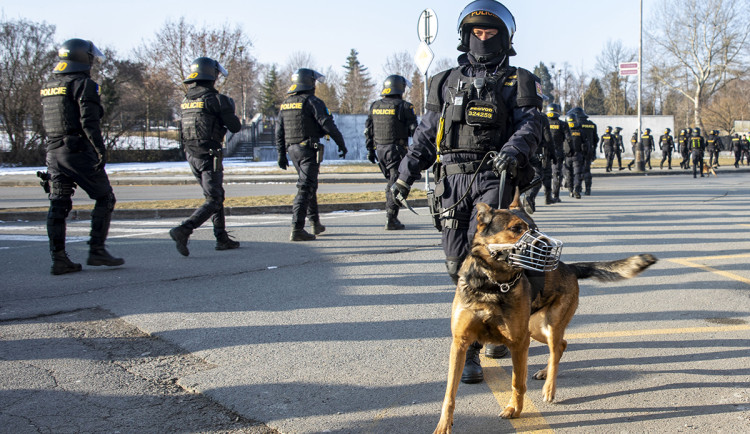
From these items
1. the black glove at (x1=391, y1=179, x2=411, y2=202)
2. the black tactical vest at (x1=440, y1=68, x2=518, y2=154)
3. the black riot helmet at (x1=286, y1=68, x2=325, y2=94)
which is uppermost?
the black riot helmet at (x1=286, y1=68, x2=325, y2=94)

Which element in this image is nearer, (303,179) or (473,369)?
(473,369)

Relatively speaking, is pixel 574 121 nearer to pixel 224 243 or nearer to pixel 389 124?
pixel 389 124

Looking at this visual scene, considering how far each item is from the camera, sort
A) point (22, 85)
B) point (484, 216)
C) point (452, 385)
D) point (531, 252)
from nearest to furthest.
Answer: point (531, 252) → point (452, 385) → point (484, 216) → point (22, 85)

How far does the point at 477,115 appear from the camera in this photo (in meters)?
3.79

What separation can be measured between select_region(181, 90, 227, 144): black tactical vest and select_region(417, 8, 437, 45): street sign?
23.7 feet

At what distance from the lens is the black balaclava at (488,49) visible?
13.2ft

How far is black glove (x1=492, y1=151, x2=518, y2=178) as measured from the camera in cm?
355

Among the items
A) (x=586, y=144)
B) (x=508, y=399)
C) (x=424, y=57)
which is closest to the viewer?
(x=508, y=399)

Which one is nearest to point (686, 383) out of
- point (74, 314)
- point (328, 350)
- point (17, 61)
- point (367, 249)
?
point (328, 350)

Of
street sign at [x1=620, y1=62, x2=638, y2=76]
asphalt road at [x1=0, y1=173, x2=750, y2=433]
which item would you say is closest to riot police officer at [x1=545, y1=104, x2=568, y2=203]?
asphalt road at [x1=0, y1=173, x2=750, y2=433]

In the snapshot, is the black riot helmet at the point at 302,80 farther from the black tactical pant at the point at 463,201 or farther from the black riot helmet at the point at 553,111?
the black riot helmet at the point at 553,111

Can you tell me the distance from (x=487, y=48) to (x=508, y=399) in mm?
2173

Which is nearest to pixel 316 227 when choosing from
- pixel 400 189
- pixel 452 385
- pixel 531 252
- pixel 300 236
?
pixel 300 236

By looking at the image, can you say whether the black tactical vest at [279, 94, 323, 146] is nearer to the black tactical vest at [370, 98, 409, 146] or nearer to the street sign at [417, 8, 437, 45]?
the black tactical vest at [370, 98, 409, 146]
